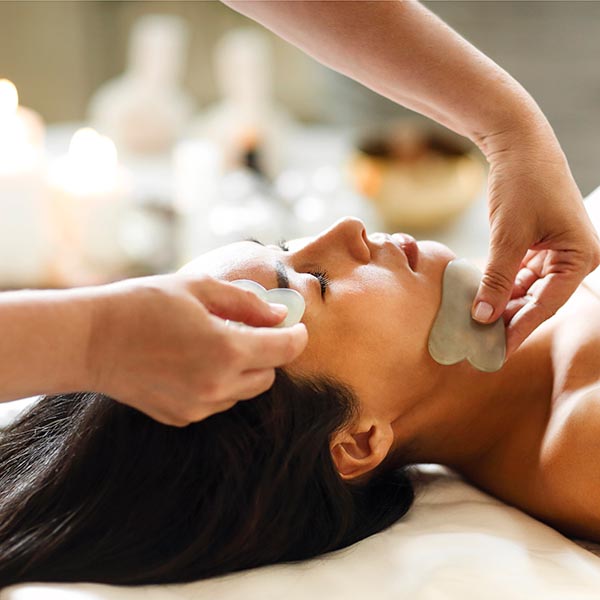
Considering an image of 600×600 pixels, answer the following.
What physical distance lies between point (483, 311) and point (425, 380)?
0.13m

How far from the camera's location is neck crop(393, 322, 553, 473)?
1.40 meters

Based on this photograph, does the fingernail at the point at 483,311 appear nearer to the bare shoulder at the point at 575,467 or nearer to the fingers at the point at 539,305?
the fingers at the point at 539,305

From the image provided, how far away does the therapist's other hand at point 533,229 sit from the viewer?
1.28m

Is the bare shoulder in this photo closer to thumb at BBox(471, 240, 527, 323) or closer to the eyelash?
thumb at BBox(471, 240, 527, 323)

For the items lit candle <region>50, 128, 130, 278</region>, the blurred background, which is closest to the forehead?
the blurred background

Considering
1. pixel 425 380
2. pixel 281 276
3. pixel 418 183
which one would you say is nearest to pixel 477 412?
pixel 425 380

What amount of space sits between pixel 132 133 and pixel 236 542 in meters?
2.72

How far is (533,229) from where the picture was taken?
129cm

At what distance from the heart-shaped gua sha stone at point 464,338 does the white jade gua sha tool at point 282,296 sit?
0.68 ft

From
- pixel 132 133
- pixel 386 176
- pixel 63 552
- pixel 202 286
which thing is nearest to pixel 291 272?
pixel 202 286

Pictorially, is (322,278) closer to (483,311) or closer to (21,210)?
(483,311)

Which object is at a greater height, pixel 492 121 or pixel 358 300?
pixel 492 121

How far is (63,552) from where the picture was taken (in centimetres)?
118

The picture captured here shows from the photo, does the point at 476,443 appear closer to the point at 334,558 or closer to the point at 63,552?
the point at 334,558
